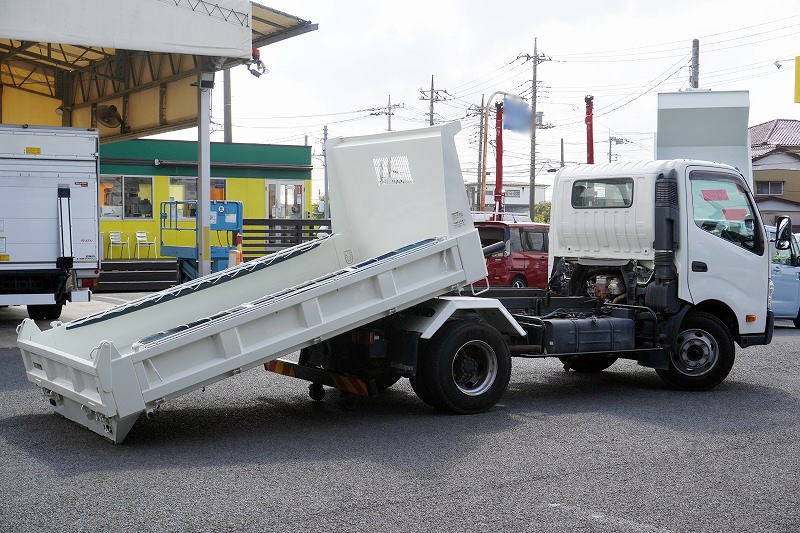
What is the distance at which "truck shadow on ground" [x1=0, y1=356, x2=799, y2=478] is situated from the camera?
714cm

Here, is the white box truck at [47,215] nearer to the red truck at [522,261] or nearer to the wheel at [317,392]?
the wheel at [317,392]

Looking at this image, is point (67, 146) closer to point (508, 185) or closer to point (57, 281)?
point (57, 281)

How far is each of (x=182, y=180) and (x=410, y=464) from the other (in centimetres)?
2366

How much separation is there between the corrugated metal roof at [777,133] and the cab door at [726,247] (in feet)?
190

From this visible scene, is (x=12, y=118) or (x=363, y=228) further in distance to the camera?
(x=12, y=118)

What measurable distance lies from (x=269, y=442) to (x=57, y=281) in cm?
905

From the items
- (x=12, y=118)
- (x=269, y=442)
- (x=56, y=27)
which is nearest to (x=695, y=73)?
(x=12, y=118)

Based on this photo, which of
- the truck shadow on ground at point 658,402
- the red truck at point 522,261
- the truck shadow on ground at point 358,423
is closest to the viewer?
the truck shadow on ground at point 358,423

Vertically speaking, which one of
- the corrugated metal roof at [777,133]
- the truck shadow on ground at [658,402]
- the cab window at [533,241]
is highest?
the corrugated metal roof at [777,133]

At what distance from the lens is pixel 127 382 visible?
696 centimetres

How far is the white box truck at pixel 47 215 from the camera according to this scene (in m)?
15.1

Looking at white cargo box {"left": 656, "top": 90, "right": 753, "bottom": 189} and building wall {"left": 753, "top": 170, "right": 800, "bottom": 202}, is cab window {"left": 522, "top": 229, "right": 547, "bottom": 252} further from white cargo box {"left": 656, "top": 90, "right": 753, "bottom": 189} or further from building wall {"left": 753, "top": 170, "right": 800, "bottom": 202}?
building wall {"left": 753, "top": 170, "right": 800, "bottom": 202}

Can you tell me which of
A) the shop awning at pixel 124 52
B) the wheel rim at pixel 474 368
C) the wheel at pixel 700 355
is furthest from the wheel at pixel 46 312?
the wheel at pixel 700 355

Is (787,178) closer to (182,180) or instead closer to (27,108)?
(182,180)
